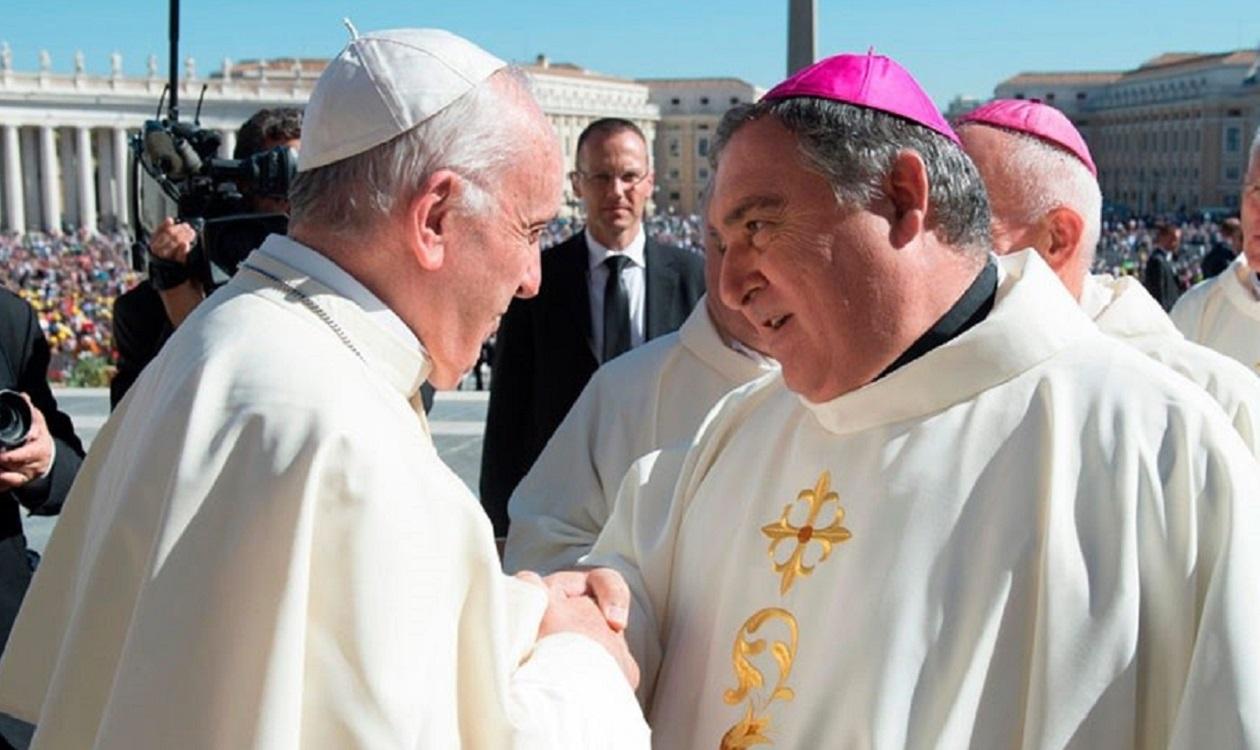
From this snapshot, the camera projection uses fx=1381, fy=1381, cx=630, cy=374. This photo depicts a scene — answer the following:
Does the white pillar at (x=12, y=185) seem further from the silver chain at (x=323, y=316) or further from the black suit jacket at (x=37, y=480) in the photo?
the silver chain at (x=323, y=316)

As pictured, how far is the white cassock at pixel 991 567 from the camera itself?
151 centimetres

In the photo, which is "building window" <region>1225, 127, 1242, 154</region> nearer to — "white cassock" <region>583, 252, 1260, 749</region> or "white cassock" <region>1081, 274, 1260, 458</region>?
"white cassock" <region>1081, 274, 1260, 458</region>

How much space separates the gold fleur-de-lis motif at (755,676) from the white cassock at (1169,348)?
69 cm

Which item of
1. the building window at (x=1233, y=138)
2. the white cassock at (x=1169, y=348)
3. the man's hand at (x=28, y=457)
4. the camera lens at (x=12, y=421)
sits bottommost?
the building window at (x=1233, y=138)

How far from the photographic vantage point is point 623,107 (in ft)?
311

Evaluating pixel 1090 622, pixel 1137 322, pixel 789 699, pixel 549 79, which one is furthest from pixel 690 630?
pixel 549 79

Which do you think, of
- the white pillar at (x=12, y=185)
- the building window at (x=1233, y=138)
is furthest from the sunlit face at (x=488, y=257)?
the building window at (x=1233, y=138)

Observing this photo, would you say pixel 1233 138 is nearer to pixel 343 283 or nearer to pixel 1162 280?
pixel 1162 280

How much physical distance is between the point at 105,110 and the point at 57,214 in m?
5.57

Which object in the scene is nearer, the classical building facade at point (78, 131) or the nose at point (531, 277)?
the nose at point (531, 277)

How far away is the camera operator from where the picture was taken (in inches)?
136

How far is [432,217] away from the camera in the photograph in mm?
1608

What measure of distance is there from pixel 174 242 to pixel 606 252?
127 centimetres

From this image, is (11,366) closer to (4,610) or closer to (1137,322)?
(4,610)
